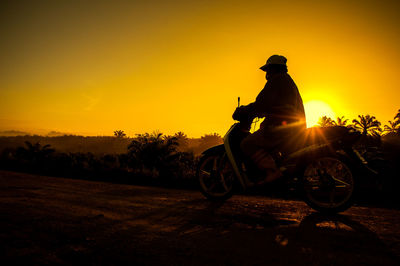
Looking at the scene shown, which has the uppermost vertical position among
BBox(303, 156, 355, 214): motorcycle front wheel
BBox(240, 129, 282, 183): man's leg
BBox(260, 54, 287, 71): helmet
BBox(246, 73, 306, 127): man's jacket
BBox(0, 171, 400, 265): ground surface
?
BBox(260, 54, 287, 71): helmet

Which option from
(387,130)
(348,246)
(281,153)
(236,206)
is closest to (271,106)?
(281,153)

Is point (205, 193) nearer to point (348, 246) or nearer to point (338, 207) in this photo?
point (338, 207)

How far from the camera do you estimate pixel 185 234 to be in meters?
2.77

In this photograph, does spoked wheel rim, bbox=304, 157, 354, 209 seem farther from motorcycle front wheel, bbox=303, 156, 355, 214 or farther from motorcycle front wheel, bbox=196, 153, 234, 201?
motorcycle front wheel, bbox=196, 153, 234, 201

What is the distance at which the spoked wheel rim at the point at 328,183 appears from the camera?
3.94 m

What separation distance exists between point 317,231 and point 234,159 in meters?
2.17

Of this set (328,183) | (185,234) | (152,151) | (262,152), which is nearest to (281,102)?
(262,152)

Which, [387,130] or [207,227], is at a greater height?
[387,130]

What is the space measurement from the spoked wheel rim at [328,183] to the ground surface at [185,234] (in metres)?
0.23

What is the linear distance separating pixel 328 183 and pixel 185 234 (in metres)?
2.38

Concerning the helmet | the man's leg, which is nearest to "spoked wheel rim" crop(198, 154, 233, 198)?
the man's leg

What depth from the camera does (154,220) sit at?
3.28m

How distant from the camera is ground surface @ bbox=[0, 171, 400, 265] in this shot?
6.95 ft

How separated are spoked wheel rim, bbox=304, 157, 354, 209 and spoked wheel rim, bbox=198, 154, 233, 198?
1.47 metres
